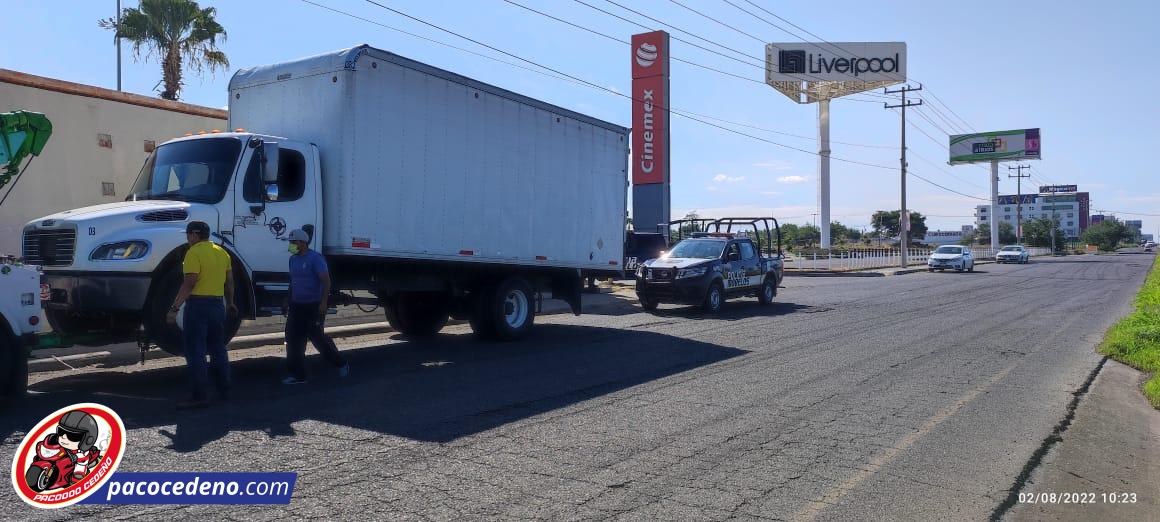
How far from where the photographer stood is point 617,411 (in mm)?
7234

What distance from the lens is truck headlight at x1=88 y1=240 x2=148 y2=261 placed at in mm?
7602

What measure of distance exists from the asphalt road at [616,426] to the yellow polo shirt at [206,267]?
1.04 m

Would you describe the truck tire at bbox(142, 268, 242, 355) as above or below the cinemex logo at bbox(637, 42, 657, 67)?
below

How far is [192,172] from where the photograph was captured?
8.84 meters

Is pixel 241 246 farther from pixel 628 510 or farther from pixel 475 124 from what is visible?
pixel 628 510

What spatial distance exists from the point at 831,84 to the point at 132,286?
55.7m

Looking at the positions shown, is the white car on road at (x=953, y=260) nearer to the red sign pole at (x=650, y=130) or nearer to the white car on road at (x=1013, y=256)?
the white car on road at (x=1013, y=256)

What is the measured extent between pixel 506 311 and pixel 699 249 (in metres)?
7.07

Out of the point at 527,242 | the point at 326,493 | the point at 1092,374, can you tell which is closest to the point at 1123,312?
the point at 1092,374

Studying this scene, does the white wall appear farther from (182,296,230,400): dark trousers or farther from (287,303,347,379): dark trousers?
(182,296,230,400): dark trousers

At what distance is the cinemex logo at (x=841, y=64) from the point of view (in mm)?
56031

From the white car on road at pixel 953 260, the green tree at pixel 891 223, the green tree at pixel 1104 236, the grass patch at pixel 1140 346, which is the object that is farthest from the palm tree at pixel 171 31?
the green tree at pixel 1104 236

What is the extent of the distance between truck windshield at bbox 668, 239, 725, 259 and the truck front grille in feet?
41.1

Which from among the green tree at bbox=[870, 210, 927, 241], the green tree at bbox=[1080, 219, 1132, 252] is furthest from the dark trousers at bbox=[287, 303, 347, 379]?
the green tree at bbox=[1080, 219, 1132, 252]
